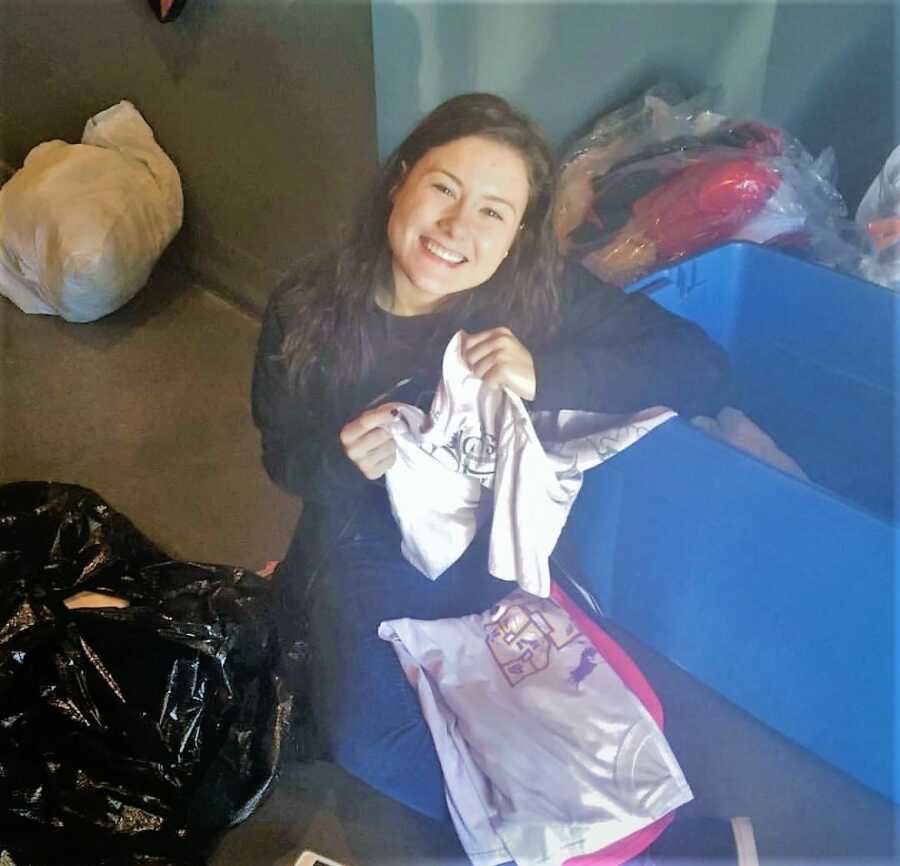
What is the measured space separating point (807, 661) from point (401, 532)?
0.42 meters

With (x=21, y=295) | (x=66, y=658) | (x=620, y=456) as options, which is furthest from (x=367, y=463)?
(x=21, y=295)

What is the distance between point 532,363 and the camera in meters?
0.82

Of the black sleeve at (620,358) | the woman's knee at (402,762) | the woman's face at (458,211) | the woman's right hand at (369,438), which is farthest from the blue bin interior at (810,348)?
the woman's knee at (402,762)

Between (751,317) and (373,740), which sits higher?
(751,317)

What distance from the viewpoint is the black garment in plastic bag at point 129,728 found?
2.99ft

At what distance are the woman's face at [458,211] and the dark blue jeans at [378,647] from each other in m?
0.28

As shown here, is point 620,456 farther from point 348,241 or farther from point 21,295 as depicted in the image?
point 21,295

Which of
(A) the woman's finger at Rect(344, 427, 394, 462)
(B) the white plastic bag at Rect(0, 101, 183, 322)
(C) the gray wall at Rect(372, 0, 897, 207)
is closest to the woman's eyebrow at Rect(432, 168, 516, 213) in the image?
(A) the woman's finger at Rect(344, 427, 394, 462)

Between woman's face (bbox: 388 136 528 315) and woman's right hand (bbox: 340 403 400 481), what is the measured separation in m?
0.13

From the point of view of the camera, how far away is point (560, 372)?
834mm

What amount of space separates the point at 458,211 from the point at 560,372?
0.16m

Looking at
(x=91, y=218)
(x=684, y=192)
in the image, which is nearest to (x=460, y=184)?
(x=684, y=192)

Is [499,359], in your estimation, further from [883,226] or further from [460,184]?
[883,226]

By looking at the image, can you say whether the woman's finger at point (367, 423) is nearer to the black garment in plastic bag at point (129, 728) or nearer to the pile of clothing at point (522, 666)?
the pile of clothing at point (522, 666)
